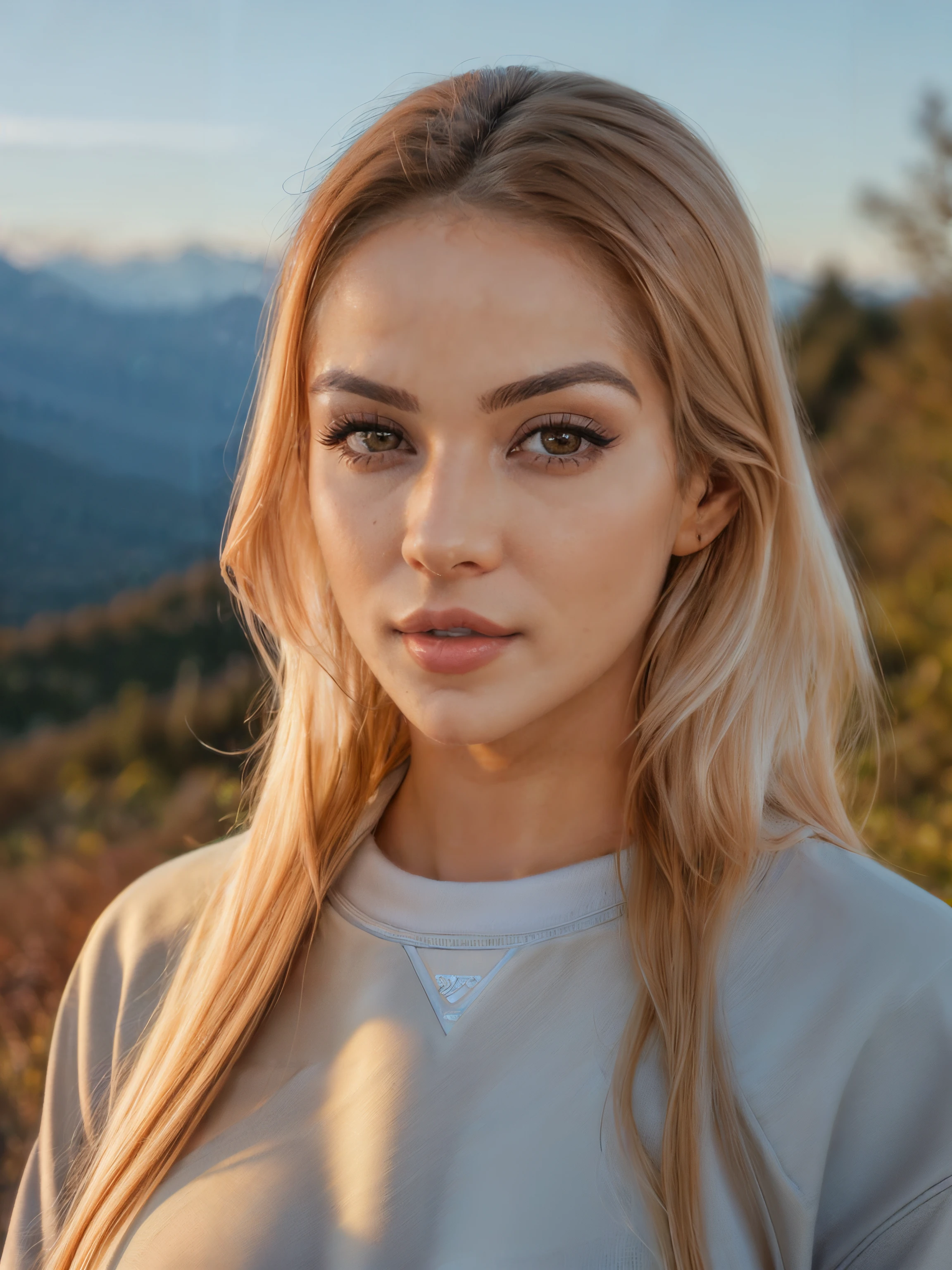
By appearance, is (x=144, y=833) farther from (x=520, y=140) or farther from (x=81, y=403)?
(x=520, y=140)

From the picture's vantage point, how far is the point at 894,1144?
1.23 meters

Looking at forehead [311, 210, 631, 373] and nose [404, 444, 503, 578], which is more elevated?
forehead [311, 210, 631, 373]

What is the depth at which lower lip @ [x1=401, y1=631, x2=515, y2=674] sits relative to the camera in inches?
51.2

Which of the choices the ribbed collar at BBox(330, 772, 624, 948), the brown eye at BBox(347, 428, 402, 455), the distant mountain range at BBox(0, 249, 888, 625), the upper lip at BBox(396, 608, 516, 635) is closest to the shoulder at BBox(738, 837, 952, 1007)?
the ribbed collar at BBox(330, 772, 624, 948)

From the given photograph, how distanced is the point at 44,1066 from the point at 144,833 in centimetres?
75

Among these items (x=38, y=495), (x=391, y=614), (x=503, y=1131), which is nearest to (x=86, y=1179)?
(x=503, y=1131)

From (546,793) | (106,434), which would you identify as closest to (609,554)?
(546,793)

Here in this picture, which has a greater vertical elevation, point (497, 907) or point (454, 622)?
point (454, 622)

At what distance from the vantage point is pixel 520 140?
53.1 inches

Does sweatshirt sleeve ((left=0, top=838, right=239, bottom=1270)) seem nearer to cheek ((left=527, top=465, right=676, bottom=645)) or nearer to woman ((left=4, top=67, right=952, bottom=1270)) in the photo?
woman ((left=4, top=67, right=952, bottom=1270))

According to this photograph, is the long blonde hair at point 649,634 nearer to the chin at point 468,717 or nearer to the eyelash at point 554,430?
the eyelash at point 554,430

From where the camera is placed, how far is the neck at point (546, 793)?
4.88 ft

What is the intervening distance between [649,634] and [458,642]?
32 centimetres

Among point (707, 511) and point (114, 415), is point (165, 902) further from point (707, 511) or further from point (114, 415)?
point (114, 415)
